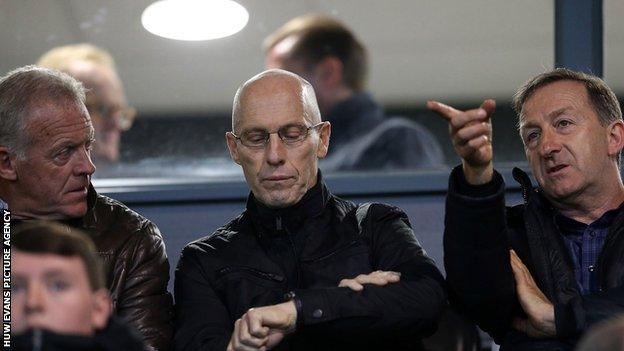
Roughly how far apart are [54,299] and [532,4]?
297cm

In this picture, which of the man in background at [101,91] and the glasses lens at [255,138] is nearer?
the glasses lens at [255,138]

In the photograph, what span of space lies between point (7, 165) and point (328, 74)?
1.51m

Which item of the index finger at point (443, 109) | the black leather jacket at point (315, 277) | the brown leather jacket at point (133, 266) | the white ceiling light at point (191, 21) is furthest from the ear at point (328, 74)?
the index finger at point (443, 109)

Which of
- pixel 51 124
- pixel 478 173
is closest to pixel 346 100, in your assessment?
pixel 51 124

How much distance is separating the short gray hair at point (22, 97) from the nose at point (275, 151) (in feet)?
1.85

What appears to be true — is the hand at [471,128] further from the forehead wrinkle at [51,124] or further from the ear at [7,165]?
the ear at [7,165]

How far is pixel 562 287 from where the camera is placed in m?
2.68

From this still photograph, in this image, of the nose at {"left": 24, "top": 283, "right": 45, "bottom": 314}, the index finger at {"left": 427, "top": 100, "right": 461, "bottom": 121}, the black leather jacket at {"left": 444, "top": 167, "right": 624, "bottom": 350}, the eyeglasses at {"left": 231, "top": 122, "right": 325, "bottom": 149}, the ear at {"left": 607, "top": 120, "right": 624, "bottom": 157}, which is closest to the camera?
the nose at {"left": 24, "top": 283, "right": 45, "bottom": 314}

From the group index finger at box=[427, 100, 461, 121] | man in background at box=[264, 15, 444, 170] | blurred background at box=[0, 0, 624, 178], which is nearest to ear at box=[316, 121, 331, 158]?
index finger at box=[427, 100, 461, 121]

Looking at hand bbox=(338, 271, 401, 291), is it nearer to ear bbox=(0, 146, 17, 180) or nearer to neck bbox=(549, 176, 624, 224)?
neck bbox=(549, 176, 624, 224)

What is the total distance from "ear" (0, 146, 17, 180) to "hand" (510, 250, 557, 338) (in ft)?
4.45

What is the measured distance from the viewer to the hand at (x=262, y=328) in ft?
7.73

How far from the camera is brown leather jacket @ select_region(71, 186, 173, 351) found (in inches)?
107

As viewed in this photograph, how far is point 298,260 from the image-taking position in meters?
2.78
